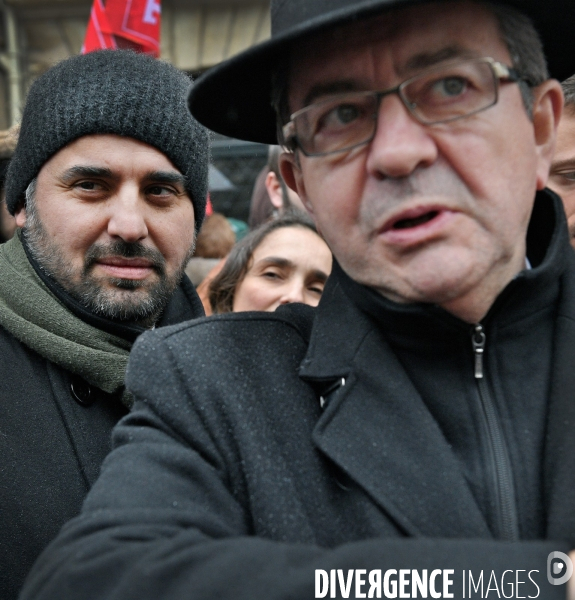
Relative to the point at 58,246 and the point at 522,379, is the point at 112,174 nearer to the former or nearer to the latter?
the point at 58,246

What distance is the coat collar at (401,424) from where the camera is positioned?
136 centimetres

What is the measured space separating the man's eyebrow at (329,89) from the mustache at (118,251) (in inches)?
40.6

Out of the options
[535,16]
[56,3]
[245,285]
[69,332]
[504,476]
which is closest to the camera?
[504,476]

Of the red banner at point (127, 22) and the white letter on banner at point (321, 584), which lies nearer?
the white letter on banner at point (321, 584)

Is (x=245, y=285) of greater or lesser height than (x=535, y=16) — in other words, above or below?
below

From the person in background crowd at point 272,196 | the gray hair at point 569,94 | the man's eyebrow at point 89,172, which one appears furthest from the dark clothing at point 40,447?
the person in background crowd at point 272,196

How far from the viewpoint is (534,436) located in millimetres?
1455

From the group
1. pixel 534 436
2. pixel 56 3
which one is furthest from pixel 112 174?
pixel 56 3

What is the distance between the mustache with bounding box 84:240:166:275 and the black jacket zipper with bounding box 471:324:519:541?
1285 mm

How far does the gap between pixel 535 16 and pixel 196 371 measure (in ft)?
3.26

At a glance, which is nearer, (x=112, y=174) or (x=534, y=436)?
(x=534, y=436)

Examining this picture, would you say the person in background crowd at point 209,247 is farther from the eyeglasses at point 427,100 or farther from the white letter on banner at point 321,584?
the white letter on banner at point 321,584

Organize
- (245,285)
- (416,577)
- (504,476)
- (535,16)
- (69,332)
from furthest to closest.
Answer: (245,285) → (69,332) → (535,16) → (504,476) → (416,577)

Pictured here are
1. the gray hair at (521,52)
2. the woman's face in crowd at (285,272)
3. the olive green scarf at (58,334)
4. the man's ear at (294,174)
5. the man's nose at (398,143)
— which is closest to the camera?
the man's nose at (398,143)
